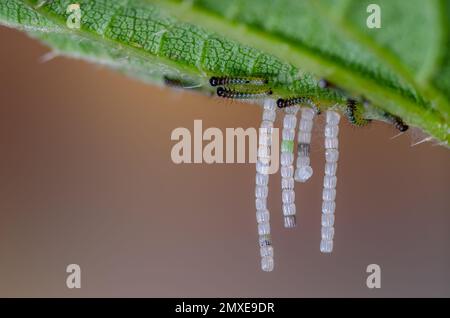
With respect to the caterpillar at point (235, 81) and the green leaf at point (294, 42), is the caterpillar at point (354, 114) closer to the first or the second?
the green leaf at point (294, 42)

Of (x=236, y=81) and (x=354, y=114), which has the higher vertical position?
(x=236, y=81)

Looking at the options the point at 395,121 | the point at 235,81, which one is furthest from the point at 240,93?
the point at 395,121

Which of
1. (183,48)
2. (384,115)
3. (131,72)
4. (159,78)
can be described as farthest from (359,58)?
(131,72)

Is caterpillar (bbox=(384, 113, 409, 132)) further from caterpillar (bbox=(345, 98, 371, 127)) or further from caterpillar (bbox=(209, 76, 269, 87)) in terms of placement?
caterpillar (bbox=(209, 76, 269, 87))

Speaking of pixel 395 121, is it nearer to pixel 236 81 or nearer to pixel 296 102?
pixel 296 102

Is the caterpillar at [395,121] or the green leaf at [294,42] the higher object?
the green leaf at [294,42]

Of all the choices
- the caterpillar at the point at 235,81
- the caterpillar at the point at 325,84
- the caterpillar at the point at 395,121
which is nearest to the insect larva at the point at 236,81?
the caterpillar at the point at 235,81

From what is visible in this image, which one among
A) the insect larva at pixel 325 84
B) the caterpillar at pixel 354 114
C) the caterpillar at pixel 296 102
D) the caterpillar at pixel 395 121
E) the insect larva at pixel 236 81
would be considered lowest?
the caterpillar at pixel 395 121
